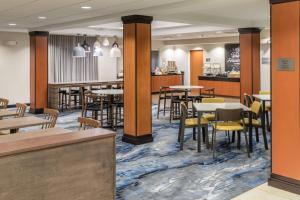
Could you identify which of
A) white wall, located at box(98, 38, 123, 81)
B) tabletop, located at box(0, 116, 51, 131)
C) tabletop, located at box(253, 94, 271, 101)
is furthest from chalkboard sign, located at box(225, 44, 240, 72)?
tabletop, located at box(0, 116, 51, 131)

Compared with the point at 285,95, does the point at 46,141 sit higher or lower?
lower

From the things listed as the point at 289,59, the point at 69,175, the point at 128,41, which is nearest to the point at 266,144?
the point at 289,59

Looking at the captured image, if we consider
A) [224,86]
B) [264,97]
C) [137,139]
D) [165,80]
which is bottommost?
[137,139]

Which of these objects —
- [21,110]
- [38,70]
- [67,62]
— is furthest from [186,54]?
[21,110]

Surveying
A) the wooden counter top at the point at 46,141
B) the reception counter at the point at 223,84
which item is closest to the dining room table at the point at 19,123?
the wooden counter top at the point at 46,141

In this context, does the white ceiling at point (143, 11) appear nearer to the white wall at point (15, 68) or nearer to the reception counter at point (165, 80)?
the white wall at point (15, 68)

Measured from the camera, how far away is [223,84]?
48.0 ft

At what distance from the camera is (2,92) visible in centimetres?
1202

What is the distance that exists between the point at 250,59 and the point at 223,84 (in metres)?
5.22

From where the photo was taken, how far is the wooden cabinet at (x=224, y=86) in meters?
14.2

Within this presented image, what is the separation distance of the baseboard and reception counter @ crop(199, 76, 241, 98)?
32.4ft

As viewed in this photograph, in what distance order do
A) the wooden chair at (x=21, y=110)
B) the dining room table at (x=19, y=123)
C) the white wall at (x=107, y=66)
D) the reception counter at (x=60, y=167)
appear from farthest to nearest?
the white wall at (x=107, y=66) → the wooden chair at (x=21, y=110) → the dining room table at (x=19, y=123) → the reception counter at (x=60, y=167)

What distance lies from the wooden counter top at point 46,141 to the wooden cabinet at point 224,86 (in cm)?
1162

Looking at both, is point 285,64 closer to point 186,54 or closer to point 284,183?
point 284,183
